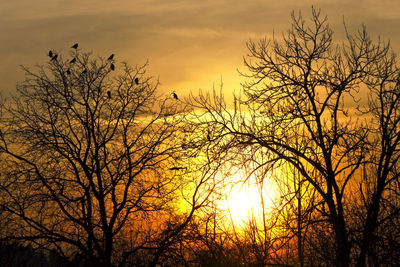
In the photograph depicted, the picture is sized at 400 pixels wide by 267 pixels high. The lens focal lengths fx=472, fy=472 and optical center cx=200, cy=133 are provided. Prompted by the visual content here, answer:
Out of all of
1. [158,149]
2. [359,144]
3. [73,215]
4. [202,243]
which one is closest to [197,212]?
[202,243]

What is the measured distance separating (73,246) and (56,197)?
211 centimetres

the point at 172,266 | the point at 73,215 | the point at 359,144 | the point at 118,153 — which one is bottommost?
the point at 172,266

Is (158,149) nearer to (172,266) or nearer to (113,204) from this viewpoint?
(113,204)

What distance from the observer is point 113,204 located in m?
19.5

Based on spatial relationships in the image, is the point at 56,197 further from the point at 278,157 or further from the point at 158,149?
the point at 278,157

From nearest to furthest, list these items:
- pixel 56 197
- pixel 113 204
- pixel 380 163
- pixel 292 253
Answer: pixel 380 163, pixel 56 197, pixel 113 204, pixel 292 253

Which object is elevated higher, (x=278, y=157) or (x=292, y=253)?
(x=278, y=157)

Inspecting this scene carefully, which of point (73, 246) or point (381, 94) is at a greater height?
point (381, 94)

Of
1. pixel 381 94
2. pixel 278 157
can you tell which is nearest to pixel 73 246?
pixel 278 157

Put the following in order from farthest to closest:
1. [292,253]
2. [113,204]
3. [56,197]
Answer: [292,253], [113,204], [56,197]

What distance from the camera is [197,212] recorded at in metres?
19.6

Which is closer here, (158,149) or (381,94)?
(381,94)

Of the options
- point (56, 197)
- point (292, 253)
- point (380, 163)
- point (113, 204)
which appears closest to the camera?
point (380, 163)

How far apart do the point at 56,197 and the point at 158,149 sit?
15.1 ft
